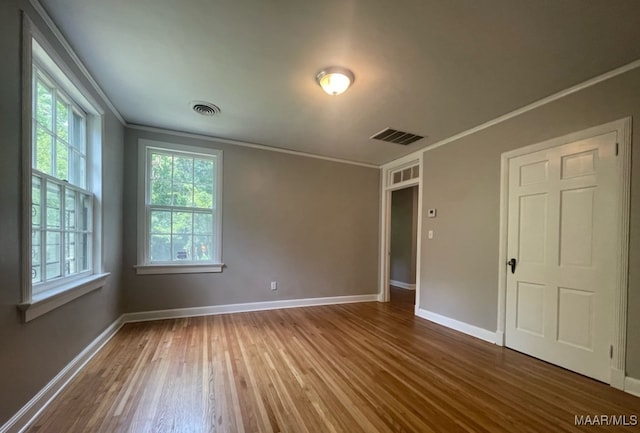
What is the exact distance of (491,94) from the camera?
260 centimetres

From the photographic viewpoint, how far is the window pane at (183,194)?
383cm

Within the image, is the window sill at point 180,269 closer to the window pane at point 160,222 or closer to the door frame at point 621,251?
the window pane at point 160,222

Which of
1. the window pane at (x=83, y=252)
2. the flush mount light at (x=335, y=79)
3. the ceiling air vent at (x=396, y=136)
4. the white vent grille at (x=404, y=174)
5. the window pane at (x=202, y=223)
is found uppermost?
the flush mount light at (x=335, y=79)

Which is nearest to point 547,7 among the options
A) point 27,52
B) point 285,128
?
point 285,128

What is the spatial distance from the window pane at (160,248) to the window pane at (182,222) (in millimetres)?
159

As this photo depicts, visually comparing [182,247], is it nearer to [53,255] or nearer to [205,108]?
[53,255]

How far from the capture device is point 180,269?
3.77 meters

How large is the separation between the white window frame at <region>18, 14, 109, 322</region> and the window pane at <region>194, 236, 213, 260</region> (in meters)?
1.18

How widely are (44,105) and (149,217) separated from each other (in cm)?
190

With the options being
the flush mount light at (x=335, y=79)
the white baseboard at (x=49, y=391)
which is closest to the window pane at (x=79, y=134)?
the white baseboard at (x=49, y=391)

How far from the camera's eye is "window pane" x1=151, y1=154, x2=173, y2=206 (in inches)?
147

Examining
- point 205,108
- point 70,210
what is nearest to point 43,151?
point 70,210

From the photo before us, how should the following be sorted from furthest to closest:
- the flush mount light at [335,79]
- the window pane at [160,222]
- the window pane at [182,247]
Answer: the window pane at [182,247] < the window pane at [160,222] < the flush mount light at [335,79]

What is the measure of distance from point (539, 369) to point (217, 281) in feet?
12.8
